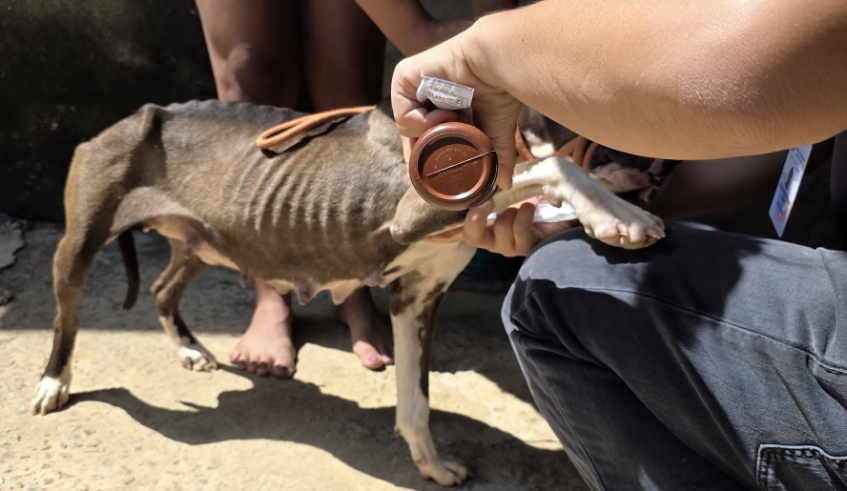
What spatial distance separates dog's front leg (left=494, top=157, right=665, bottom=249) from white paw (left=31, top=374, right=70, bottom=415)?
64.3 inches

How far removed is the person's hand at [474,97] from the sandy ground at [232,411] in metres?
1.38

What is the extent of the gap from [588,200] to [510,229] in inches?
10.9

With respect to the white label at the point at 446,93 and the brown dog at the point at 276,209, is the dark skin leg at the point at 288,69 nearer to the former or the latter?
the brown dog at the point at 276,209

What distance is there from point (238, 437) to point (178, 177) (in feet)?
2.94

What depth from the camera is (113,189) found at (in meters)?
2.68

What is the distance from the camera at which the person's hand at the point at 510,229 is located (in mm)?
2232

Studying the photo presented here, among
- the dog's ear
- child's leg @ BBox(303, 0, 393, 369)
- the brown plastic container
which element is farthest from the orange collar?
the brown plastic container

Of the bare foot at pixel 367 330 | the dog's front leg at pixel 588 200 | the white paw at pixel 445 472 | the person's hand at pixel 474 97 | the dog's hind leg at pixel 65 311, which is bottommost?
the bare foot at pixel 367 330

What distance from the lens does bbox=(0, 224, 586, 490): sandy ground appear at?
2561mm

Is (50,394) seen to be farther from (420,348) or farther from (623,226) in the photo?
(623,226)

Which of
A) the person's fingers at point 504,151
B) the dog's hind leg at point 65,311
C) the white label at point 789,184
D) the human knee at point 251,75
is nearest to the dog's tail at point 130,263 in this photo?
the dog's hind leg at point 65,311

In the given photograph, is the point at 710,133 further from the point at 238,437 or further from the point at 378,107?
the point at 238,437

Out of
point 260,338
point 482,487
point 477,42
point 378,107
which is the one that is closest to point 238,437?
point 260,338

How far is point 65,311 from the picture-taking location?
2.85 metres
